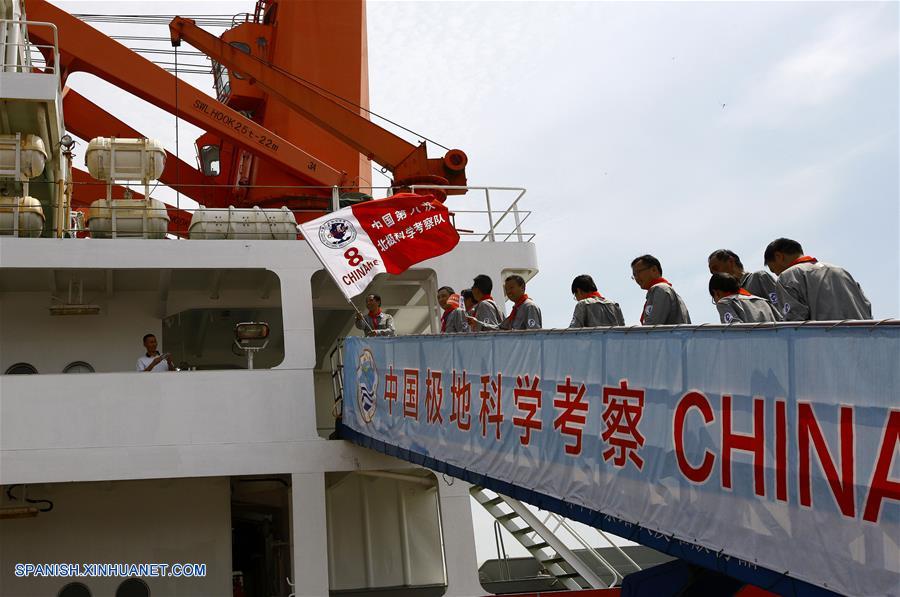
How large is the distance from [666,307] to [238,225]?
8168mm

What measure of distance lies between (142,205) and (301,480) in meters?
4.42

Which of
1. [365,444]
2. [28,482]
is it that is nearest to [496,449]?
[365,444]

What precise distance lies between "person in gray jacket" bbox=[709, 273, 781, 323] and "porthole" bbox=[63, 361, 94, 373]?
10046 mm

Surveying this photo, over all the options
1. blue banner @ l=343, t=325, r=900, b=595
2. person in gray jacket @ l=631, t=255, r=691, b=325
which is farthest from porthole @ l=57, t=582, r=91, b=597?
person in gray jacket @ l=631, t=255, r=691, b=325

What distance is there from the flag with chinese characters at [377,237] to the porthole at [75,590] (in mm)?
5665

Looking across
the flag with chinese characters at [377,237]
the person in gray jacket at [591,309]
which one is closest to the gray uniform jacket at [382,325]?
the flag with chinese characters at [377,237]

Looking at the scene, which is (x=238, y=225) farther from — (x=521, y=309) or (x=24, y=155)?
(x=521, y=309)

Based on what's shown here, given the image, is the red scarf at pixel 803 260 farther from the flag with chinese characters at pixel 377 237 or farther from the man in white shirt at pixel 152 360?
the man in white shirt at pixel 152 360

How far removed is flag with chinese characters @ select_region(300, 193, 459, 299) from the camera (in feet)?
33.7

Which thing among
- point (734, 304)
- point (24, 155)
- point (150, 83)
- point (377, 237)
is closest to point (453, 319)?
point (377, 237)

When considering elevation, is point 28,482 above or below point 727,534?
below

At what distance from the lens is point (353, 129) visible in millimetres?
16922

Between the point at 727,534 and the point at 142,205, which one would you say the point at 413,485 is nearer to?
the point at 142,205

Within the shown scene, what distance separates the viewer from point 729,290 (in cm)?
608
